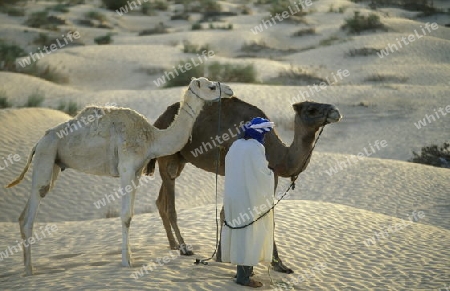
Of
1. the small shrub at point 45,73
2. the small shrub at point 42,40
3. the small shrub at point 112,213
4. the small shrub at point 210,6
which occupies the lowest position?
the small shrub at point 112,213

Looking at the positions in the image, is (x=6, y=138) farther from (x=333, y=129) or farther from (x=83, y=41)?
(x=83, y=41)

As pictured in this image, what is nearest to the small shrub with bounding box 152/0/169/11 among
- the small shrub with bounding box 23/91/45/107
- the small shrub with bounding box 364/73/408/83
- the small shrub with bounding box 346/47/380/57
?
the small shrub with bounding box 346/47/380/57

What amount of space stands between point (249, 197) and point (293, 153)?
1.44 meters

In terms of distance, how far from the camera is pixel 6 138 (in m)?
14.9

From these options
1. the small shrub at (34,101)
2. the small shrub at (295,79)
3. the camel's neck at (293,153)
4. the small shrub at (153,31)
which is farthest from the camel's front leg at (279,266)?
the small shrub at (153,31)

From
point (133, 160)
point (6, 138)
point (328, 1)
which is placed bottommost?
point (6, 138)

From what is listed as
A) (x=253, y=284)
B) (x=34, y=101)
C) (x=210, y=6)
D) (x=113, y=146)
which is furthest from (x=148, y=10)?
(x=253, y=284)

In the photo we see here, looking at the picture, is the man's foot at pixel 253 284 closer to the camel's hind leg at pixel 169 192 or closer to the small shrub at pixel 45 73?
the camel's hind leg at pixel 169 192

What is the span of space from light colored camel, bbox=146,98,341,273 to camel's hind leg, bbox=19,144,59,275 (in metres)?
1.52

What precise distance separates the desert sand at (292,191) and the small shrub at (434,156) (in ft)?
1.52

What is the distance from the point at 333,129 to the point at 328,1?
29.8 m

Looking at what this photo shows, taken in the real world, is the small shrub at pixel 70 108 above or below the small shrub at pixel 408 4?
below

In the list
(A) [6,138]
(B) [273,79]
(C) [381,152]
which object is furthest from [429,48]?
(A) [6,138]

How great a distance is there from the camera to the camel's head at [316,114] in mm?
7708
